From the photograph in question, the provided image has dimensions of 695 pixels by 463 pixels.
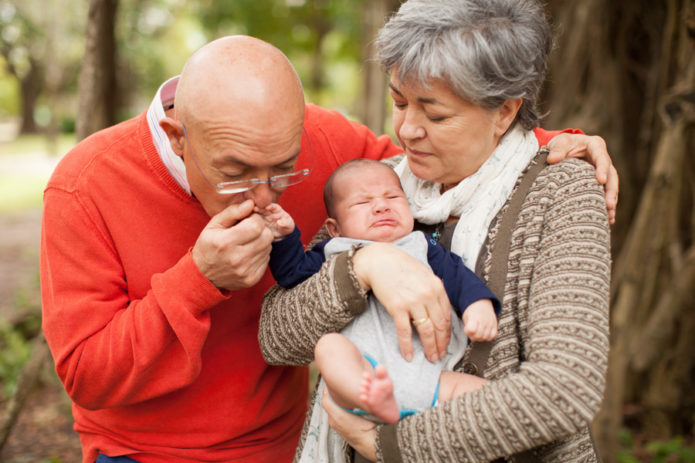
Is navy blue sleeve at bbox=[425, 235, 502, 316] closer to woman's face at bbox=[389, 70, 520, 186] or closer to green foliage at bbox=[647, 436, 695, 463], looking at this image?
woman's face at bbox=[389, 70, 520, 186]

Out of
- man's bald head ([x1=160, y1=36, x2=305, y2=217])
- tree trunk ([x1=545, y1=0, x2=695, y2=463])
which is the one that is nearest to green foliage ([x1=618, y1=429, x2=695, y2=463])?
tree trunk ([x1=545, y1=0, x2=695, y2=463])

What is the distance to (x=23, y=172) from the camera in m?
19.0

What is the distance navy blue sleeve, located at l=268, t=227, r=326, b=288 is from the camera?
1958 mm

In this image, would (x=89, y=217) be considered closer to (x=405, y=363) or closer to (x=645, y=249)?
(x=405, y=363)

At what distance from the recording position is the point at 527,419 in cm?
158

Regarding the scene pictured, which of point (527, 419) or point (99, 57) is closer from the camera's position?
point (527, 419)

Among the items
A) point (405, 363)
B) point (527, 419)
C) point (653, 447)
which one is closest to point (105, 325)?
point (405, 363)

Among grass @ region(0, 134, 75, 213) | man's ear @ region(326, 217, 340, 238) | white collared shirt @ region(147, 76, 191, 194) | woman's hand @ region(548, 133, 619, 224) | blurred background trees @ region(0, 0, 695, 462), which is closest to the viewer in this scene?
woman's hand @ region(548, 133, 619, 224)

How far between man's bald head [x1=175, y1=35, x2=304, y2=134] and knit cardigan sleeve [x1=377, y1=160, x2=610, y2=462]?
81 centimetres

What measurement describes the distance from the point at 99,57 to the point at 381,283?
7.33 ft

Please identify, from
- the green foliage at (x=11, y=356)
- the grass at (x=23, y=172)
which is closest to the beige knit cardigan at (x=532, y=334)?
the green foliage at (x=11, y=356)

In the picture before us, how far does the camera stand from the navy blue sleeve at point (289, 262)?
196cm

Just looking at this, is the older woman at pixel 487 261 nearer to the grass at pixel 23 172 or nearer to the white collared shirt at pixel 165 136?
the white collared shirt at pixel 165 136

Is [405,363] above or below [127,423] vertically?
above
